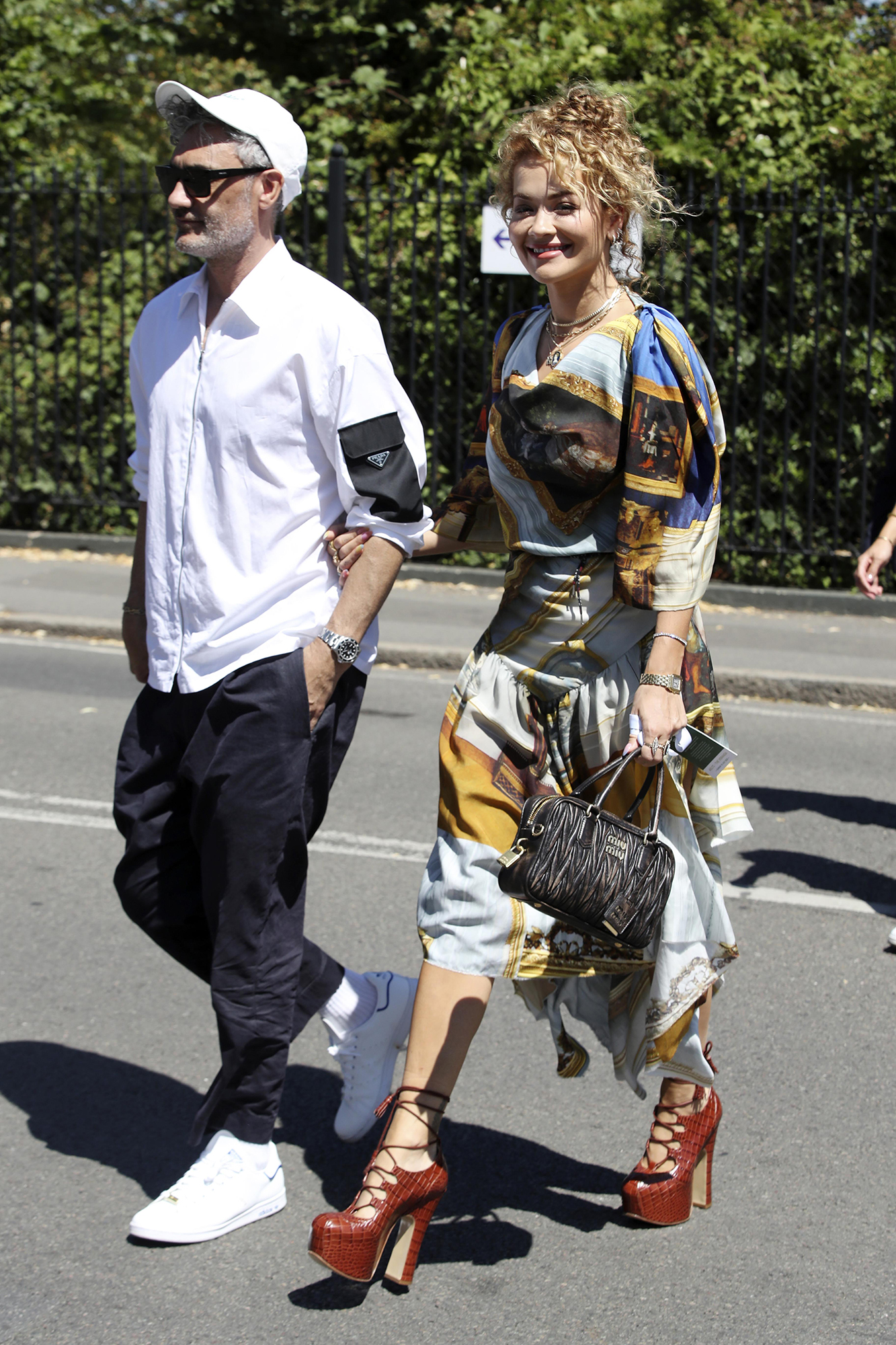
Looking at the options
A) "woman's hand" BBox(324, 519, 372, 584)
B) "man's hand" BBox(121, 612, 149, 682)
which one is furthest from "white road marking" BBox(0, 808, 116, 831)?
"woman's hand" BBox(324, 519, 372, 584)

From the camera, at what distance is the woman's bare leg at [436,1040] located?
2520 millimetres

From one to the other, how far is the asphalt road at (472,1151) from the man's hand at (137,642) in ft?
3.33

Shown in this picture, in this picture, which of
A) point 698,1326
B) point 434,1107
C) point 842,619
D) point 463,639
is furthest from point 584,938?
point 842,619

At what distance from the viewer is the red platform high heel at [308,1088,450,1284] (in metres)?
2.36

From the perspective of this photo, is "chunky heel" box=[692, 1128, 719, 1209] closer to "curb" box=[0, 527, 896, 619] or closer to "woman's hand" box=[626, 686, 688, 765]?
"woman's hand" box=[626, 686, 688, 765]

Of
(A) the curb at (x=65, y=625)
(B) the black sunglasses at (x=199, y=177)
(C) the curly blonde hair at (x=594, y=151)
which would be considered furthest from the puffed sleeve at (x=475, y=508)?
(A) the curb at (x=65, y=625)

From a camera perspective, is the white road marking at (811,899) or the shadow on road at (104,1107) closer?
the shadow on road at (104,1107)

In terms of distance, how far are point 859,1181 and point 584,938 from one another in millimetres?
854

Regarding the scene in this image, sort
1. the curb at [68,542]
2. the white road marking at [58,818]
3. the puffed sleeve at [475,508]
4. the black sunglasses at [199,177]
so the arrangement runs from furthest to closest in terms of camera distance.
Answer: the curb at [68,542] < the white road marking at [58,818] < the puffed sleeve at [475,508] < the black sunglasses at [199,177]

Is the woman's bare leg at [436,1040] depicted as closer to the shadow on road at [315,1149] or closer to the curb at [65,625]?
the shadow on road at [315,1149]

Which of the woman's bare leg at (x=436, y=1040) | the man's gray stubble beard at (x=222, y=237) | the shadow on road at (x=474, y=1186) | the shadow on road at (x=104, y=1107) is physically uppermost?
the man's gray stubble beard at (x=222, y=237)

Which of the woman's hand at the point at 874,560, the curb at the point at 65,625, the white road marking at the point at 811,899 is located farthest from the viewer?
the curb at the point at 65,625

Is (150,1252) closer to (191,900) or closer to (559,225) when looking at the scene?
(191,900)

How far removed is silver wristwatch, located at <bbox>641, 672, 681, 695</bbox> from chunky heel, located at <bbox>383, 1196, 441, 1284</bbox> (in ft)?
3.21
